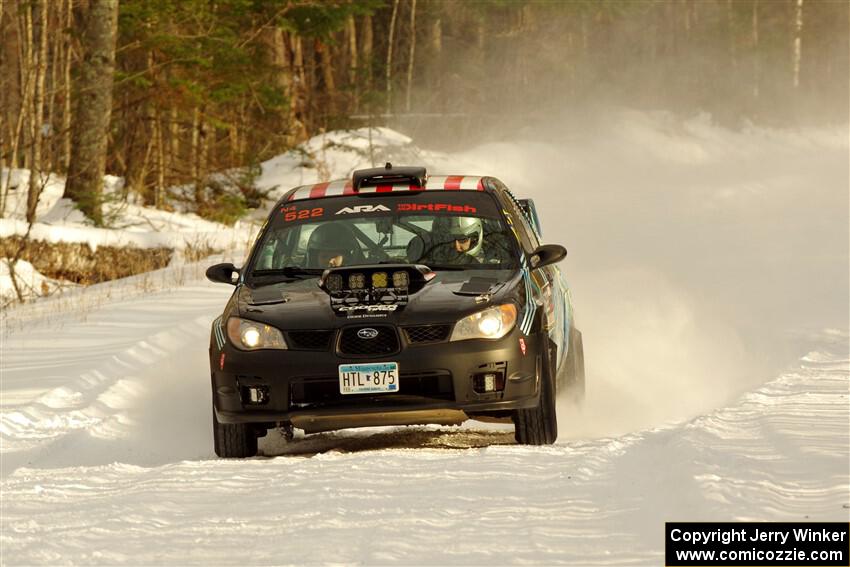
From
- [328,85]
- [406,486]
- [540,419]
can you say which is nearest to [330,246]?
[540,419]

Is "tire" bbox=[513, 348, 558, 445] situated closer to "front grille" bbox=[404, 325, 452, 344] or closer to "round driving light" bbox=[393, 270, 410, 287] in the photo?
"front grille" bbox=[404, 325, 452, 344]

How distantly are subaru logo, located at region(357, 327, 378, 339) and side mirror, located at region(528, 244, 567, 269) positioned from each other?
4.46 ft

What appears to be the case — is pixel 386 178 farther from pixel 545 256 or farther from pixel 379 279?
pixel 379 279

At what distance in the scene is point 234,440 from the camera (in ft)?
27.8

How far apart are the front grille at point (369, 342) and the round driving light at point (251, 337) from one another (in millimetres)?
484

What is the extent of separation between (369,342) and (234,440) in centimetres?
103

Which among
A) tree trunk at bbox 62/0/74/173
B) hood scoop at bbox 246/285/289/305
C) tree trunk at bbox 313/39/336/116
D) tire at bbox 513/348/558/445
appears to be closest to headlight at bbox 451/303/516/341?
tire at bbox 513/348/558/445

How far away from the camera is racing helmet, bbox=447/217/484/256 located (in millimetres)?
9175

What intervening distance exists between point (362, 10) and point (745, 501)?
24285 mm

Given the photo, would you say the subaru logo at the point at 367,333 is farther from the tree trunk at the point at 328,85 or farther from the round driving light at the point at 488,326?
the tree trunk at the point at 328,85

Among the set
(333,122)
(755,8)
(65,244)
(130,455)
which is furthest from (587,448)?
(755,8)

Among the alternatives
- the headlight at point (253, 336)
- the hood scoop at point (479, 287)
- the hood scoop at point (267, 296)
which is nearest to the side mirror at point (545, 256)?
the hood scoop at point (479, 287)

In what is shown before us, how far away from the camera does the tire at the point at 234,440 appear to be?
8469 millimetres

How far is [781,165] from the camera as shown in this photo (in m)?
38.0
